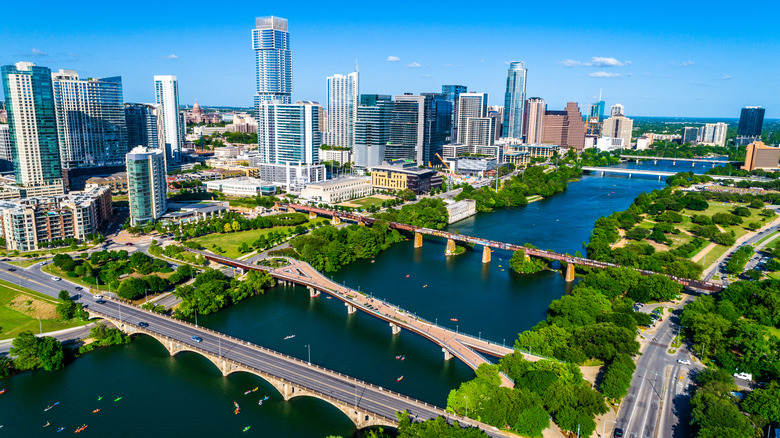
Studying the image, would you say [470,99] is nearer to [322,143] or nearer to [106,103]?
[322,143]

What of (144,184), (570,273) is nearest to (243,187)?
(144,184)

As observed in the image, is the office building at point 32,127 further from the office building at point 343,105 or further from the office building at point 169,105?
the office building at point 343,105

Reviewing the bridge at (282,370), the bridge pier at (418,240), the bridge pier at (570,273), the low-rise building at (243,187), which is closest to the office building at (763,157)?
the bridge pier at (570,273)

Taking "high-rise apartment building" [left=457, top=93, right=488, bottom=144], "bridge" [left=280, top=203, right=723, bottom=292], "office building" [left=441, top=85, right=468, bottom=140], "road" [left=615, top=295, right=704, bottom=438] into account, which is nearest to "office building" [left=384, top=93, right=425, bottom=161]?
"high-rise apartment building" [left=457, top=93, right=488, bottom=144]

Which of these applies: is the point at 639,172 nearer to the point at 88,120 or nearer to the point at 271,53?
the point at 271,53

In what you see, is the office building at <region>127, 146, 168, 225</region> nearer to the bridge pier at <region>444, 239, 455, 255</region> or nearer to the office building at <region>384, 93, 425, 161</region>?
the bridge pier at <region>444, 239, 455, 255</region>

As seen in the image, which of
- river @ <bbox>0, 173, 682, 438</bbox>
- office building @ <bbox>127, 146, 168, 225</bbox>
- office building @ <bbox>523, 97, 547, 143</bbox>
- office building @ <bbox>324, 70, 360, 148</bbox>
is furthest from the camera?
office building @ <bbox>523, 97, 547, 143</bbox>
